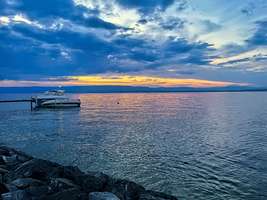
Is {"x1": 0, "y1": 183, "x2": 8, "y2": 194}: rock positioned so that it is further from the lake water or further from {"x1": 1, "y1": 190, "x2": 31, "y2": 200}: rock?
the lake water

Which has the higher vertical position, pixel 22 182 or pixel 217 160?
pixel 22 182

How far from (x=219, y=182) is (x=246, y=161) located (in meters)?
5.95

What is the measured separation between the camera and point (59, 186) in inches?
480

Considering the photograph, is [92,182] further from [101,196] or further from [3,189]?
[3,189]

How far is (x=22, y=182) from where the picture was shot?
1233 cm

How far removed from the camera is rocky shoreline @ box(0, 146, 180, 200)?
10.7 meters

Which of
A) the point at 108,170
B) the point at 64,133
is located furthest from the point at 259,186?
the point at 64,133

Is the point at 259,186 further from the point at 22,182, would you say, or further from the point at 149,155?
the point at 22,182

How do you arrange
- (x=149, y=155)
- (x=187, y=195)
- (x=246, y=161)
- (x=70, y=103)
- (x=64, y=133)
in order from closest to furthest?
(x=187, y=195) → (x=246, y=161) → (x=149, y=155) → (x=64, y=133) → (x=70, y=103)

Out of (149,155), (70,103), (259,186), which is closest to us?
(259,186)

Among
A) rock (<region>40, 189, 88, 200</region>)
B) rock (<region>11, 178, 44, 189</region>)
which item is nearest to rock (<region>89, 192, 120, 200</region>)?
rock (<region>40, 189, 88, 200</region>)

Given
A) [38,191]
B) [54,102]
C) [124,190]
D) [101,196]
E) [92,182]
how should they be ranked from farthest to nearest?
[54,102] → [92,182] → [124,190] → [38,191] → [101,196]

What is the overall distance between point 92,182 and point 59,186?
2.09 m

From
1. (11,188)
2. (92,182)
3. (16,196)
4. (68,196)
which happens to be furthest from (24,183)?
(92,182)
